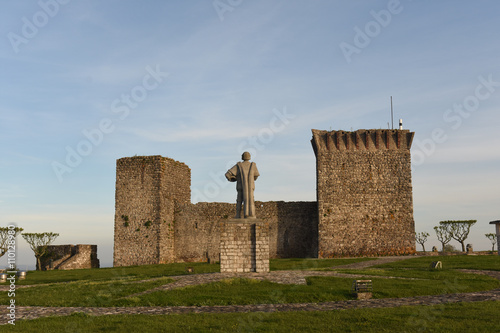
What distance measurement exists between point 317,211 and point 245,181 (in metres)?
18.7

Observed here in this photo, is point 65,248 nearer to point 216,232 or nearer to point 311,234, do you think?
point 216,232

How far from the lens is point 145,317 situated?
1128 cm

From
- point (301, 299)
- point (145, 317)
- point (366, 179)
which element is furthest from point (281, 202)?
point (145, 317)

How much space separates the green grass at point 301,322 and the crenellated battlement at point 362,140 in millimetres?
25907

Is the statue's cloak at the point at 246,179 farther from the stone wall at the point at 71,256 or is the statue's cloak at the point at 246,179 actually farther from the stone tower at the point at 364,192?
the stone wall at the point at 71,256

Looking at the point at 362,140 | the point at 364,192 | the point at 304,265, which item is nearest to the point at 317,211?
the point at 364,192

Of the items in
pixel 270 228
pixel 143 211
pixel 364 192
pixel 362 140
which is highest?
pixel 362 140

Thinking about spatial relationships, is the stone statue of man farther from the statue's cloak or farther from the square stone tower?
the square stone tower

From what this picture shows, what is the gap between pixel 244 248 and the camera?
62.0ft

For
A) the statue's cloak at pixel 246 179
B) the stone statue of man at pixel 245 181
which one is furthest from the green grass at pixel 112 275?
the statue's cloak at pixel 246 179

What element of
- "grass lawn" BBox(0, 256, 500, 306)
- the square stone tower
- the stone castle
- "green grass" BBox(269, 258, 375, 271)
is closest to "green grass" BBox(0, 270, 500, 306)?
"grass lawn" BBox(0, 256, 500, 306)

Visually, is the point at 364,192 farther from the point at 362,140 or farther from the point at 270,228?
the point at 270,228

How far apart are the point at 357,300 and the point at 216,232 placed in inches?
996

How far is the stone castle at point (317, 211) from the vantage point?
1423 inches
